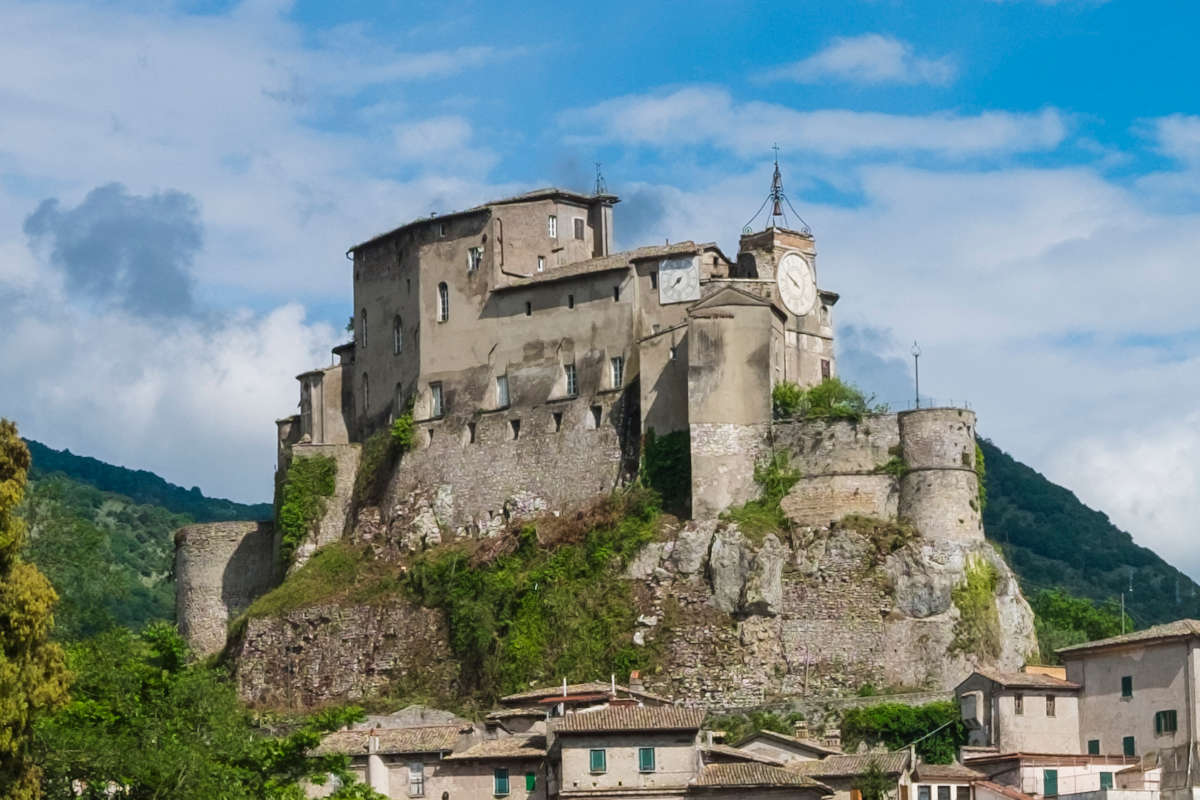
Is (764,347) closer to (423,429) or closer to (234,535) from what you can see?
(423,429)

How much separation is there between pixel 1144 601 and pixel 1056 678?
110480 millimetres

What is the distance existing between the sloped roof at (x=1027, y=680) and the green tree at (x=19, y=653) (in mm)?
38326

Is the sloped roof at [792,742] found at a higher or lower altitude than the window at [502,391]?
lower

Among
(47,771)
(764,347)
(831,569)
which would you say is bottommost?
(47,771)

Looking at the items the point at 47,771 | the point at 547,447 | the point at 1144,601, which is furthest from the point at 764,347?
the point at 1144,601

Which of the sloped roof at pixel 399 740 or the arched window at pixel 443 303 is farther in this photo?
the arched window at pixel 443 303

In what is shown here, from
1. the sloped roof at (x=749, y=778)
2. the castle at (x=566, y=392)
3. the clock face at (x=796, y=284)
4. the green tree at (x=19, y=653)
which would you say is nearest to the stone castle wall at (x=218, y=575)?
the castle at (x=566, y=392)

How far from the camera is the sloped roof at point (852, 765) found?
7938cm

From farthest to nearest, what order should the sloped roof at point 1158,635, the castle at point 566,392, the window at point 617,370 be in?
the window at point 617,370
the castle at point 566,392
the sloped roof at point 1158,635

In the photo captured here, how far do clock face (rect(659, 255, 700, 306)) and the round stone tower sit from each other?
10.3 meters

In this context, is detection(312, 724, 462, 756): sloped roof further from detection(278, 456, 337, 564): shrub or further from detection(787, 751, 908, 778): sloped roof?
detection(278, 456, 337, 564): shrub

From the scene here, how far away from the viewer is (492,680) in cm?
9769

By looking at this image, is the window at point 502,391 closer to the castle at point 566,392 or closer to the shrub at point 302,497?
the castle at point 566,392

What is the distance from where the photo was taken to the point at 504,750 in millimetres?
78938
